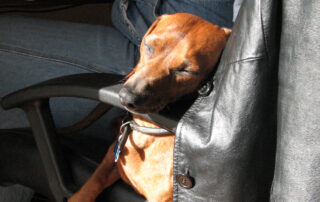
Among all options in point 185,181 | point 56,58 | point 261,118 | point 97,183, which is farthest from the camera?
point 56,58

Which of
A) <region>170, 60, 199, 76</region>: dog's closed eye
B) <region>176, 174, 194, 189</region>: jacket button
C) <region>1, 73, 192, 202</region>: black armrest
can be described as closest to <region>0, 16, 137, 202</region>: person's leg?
<region>1, 73, 192, 202</region>: black armrest

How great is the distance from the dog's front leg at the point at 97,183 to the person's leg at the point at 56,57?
336mm

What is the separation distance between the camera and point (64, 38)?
1424 mm

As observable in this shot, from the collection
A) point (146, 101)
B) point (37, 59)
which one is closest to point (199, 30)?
point (146, 101)

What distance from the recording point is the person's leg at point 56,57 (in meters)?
1.31

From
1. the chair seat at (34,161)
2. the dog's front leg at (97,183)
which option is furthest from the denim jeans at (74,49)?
the dog's front leg at (97,183)

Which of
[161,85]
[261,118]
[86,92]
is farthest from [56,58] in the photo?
[261,118]

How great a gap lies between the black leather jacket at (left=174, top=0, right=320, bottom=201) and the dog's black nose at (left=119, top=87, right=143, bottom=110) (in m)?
0.15

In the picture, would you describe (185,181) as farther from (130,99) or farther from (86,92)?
(86,92)

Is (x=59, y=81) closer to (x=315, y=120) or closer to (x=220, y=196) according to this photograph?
(x=220, y=196)

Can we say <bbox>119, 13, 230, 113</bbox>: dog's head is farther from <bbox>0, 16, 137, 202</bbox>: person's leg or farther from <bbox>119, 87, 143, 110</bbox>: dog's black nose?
<bbox>0, 16, 137, 202</bbox>: person's leg

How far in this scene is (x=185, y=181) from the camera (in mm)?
771

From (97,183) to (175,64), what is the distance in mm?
433

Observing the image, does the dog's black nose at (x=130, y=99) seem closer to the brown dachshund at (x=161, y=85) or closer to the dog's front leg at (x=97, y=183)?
the brown dachshund at (x=161, y=85)
